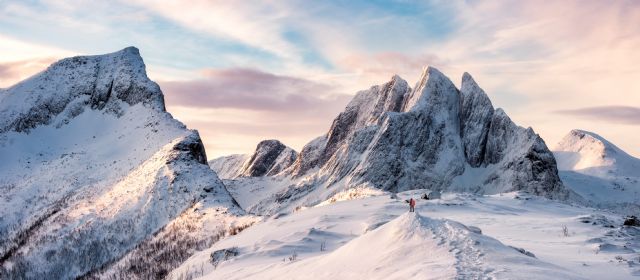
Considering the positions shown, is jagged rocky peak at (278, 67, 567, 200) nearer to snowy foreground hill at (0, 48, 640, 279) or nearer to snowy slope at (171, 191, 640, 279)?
snowy foreground hill at (0, 48, 640, 279)

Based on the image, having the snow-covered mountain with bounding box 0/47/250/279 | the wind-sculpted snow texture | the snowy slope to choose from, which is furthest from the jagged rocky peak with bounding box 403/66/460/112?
the snowy slope

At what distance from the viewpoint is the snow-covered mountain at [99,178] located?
54719 millimetres

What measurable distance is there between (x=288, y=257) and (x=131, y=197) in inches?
1899

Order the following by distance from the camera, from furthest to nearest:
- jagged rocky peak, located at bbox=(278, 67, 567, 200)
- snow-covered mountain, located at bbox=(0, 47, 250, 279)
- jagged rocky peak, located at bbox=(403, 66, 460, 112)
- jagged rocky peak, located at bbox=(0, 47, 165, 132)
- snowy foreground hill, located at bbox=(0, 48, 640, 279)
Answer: jagged rocky peak, located at bbox=(403, 66, 460, 112)
jagged rocky peak, located at bbox=(278, 67, 567, 200)
jagged rocky peak, located at bbox=(0, 47, 165, 132)
snow-covered mountain, located at bbox=(0, 47, 250, 279)
snowy foreground hill, located at bbox=(0, 48, 640, 279)

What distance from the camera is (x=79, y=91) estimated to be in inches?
4382

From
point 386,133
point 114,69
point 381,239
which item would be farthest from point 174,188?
point 386,133

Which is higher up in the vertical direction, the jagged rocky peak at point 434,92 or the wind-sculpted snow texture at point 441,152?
the jagged rocky peak at point 434,92

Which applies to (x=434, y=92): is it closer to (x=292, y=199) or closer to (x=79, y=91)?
(x=292, y=199)

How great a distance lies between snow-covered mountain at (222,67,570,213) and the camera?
15688 cm

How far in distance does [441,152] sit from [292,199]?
157 ft

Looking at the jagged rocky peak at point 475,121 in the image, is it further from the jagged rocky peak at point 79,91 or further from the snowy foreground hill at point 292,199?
the jagged rocky peak at point 79,91

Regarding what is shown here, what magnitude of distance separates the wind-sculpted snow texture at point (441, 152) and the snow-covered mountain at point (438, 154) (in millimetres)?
248

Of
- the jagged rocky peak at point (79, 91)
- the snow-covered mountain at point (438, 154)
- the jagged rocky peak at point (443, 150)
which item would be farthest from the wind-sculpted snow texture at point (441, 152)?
the jagged rocky peak at point (79, 91)

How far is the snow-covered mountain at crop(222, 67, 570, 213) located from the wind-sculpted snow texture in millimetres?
248
